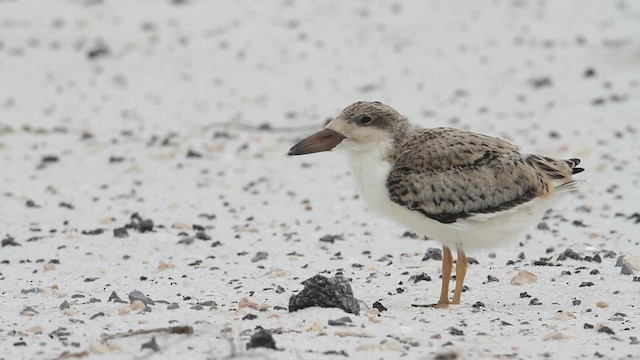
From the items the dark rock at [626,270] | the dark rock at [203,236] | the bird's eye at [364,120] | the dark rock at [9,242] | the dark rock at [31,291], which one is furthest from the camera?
the dark rock at [203,236]

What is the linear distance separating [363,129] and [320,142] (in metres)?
0.30

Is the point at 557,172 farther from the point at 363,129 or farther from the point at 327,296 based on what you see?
the point at 327,296

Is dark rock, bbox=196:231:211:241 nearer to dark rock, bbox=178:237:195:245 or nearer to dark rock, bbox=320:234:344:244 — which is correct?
dark rock, bbox=178:237:195:245

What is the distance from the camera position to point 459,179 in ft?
22.0

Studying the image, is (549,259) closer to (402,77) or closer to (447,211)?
(447,211)

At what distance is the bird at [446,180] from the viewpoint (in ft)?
21.8

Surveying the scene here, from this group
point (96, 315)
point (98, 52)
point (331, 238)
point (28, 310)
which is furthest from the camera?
point (98, 52)

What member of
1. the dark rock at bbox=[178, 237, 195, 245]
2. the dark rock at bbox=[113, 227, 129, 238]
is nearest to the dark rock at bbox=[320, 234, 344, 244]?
the dark rock at bbox=[178, 237, 195, 245]

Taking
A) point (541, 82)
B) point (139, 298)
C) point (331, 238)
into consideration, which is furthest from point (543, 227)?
point (541, 82)

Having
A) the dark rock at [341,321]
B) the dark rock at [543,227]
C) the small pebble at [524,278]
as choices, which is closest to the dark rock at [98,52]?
the dark rock at [543,227]

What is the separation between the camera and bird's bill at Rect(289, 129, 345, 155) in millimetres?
6867

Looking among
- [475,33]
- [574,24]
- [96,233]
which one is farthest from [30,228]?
[574,24]

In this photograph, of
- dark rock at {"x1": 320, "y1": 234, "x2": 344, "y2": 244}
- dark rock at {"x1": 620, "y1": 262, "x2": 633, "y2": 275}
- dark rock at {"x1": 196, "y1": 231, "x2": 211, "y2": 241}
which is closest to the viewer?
dark rock at {"x1": 620, "y1": 262, "x2": 633, "y2": 275}

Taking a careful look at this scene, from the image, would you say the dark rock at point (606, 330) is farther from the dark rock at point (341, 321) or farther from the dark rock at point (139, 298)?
the dark rock at point (139, 298)
